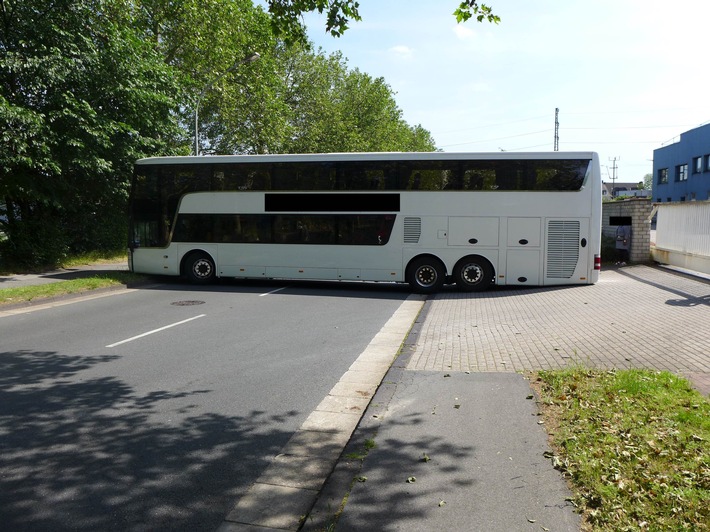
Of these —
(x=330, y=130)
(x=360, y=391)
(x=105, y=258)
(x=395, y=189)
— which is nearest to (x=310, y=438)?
(x=360, y=391)

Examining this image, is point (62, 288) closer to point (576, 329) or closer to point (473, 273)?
point (473, 273)

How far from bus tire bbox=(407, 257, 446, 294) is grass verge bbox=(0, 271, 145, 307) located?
793cm

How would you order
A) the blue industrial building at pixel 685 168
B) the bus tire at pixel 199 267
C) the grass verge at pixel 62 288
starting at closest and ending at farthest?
the grass verge at pixel 62 288
the bus tire at pixel 199 267
the blue industrial building at pixel 685 168

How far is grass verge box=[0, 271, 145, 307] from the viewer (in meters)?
13.0

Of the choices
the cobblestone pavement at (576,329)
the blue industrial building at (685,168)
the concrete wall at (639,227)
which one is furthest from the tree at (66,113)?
the blue industrial building at (685,168)

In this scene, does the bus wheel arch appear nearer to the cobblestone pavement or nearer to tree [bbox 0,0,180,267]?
tree [bbox 0,0,180,267]

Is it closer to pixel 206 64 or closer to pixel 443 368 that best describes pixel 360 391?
pixel 443 368

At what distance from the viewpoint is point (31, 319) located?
11289 mm

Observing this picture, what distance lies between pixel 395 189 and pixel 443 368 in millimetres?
9184

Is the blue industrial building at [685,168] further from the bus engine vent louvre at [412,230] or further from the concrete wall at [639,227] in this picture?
the bus engine vent louvre at [412,230]

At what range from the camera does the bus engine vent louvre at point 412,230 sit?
1576cm

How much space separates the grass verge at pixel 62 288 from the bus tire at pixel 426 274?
A: 26.0 ft

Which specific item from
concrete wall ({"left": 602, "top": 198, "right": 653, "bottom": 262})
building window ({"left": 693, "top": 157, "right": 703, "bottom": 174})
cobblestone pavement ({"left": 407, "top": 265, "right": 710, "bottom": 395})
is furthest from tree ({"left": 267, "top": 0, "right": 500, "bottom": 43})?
building window ({"left": 693, "top": 157, "right": 703, "bottom": 174})

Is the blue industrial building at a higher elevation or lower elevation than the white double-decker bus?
higher
